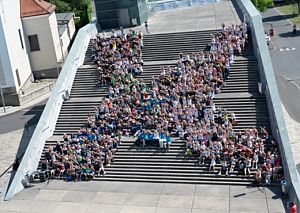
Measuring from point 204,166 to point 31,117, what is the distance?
18833 millimetres

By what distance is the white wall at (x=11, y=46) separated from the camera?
4587cm

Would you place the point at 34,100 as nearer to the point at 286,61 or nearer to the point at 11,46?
the point at 11,46

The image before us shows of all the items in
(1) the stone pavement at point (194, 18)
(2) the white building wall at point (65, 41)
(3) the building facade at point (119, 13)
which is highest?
(3) the building facade at point (119, 13)

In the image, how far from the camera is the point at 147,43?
40094 mm

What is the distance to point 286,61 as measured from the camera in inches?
2085

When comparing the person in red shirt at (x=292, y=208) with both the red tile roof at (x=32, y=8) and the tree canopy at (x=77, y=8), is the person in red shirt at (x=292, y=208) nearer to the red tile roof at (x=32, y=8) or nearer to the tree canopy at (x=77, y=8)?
the red tile roof at (x=32, y=8)

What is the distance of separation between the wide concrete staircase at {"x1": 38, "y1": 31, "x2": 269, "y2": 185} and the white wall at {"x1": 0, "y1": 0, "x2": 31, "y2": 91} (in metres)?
9.36

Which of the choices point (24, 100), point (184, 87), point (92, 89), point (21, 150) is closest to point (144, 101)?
point (184, 87)

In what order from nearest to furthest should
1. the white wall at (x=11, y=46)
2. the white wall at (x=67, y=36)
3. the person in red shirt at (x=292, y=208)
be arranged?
1. the person in red shirt at (x=292, y=208)
2. the white wall at (x=11, y=46)
3. the white wall at (x=67, y=36)

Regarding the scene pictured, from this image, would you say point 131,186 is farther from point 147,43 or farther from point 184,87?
point 147,43

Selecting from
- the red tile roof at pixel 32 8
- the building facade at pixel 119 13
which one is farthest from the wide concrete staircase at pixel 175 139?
the red tile roof at pixel 32 8

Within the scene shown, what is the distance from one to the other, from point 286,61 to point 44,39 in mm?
24943

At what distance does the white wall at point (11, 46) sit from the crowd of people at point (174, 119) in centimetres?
1164

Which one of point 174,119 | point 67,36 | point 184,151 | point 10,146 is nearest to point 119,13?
point 10,146
